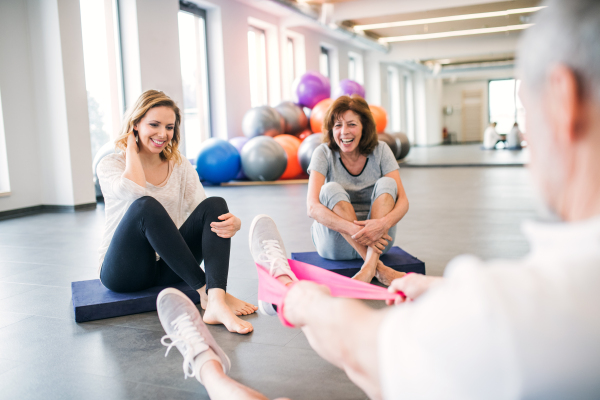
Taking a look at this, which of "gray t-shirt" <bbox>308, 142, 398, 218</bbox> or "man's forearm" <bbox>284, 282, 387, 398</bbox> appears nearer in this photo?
"man's forearm" <bbox>284, 282, 387, 398</bbox>

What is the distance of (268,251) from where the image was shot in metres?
1.65

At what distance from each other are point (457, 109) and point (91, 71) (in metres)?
13.9

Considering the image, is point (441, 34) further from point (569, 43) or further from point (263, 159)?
point (569, 43)

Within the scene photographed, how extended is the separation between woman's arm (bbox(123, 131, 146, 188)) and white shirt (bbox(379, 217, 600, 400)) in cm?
165

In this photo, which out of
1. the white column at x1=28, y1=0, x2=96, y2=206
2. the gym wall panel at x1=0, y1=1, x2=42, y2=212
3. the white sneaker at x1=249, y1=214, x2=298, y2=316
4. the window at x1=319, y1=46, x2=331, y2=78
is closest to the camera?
the white sneaker at x1=249, y1=214, x2=298, y2=316

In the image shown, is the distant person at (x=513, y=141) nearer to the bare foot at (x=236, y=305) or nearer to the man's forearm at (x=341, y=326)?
the bare foot at (x=236, y=305)

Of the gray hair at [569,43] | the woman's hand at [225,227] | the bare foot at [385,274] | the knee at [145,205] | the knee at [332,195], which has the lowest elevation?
the bare foot at [385,274]

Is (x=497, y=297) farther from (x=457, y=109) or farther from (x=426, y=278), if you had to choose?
(x=457, y=109)

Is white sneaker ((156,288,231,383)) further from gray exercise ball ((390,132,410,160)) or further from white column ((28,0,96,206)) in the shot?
gray exercise ball ((390,132,410,160))

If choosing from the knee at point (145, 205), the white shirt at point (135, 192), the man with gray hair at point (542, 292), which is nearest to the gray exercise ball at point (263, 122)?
the white shirt at point (135, 192)

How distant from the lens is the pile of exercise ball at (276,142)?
23.5ft

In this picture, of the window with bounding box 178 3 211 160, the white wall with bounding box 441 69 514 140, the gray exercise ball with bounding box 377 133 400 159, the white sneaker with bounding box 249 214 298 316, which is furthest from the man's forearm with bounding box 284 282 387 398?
the white wall with bounding box 441 69 514 140

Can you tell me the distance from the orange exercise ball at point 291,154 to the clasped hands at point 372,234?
532cm

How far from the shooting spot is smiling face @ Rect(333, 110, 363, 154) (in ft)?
7.96
